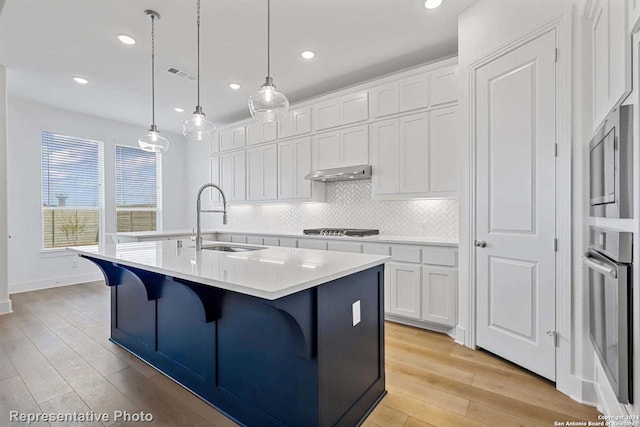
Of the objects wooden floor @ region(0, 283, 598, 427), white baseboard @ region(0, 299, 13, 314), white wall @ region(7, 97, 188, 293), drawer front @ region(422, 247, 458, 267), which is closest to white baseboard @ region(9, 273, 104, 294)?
white wall @ region(7, 97, 188, 293)

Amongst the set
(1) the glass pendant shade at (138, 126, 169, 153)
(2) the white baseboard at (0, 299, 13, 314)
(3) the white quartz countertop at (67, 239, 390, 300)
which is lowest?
(2) the white baseboard at (0, 299, 13, 314)

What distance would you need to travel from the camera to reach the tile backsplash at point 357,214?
3582 millimetres

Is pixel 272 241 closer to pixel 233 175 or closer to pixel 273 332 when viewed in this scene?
pixel 233 175

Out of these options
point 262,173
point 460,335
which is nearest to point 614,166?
point 460,335

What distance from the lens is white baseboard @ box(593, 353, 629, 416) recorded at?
5.08 ft

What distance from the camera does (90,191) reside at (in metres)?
5.59

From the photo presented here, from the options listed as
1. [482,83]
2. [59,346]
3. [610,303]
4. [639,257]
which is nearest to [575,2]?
[482,83]

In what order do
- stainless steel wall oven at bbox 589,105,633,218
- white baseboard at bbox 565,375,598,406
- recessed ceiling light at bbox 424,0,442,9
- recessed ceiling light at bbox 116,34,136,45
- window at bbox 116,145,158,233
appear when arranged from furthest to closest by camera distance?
window at bbox 116,145,158,233, recessed ceiling light at bbox 116,34,136,45, recessed ceiling light at bbox 424,0,442,9, white baseboard at bbox 565,375,598,406, stainless steel wall oven at bbox 589,105,633,218

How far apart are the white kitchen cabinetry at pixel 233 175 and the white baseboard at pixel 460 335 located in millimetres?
3888

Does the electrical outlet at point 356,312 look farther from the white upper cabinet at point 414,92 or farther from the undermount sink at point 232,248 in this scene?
the white upper cabinet at point 414,92

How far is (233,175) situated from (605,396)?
523 cm

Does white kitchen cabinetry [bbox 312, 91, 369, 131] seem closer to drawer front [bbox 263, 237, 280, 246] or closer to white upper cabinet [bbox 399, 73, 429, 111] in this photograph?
white upper cabinet [bbox 399, 73, 429, 111]

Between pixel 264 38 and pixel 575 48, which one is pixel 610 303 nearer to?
pixel 575 48

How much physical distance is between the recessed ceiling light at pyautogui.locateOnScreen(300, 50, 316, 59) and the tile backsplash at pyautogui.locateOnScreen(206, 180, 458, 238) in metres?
1.70
